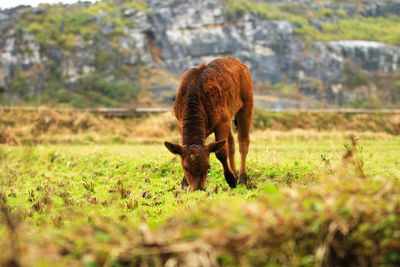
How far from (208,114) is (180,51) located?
254 ft

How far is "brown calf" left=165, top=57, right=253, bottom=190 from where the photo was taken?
6.98 meters

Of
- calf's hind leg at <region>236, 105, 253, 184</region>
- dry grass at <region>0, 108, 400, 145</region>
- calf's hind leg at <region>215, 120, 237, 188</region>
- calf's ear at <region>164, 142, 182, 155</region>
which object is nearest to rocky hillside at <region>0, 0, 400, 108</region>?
dry grass at <region>0, 108, 400, 145</region>

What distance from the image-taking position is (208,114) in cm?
756

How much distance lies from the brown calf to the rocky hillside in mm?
54181

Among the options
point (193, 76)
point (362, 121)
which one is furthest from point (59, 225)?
point (362, 121)

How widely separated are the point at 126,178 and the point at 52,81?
62.0 m

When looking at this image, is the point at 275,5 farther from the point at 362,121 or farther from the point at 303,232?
the point at 303,232

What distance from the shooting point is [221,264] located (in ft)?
9.55

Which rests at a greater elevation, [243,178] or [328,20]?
[243,178]

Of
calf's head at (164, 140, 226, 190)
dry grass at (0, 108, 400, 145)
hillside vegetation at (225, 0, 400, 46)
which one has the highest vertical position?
calf's head at (164, 140, 226, 190)

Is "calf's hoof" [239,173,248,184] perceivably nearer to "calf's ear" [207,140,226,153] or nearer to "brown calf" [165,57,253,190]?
"brown calf" [165,57,253,190]

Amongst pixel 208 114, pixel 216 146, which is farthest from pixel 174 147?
pixel 208 114

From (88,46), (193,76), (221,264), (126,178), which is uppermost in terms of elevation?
(221,264)

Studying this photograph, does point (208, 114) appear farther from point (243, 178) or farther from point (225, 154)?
point (243, 178)
